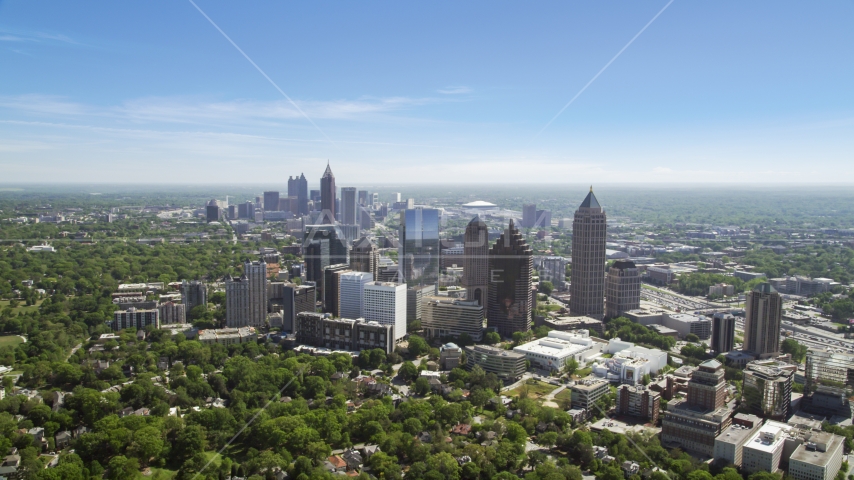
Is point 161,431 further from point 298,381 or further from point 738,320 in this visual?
point 738,320

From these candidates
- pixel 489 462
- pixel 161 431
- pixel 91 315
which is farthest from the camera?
pixel 91 315

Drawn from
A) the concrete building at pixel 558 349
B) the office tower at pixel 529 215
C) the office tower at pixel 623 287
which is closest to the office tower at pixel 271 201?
the office tower at pixel 529 215

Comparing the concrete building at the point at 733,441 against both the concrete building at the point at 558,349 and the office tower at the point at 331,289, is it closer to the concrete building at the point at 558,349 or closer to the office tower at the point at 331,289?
the concrete building at the point at 558,349

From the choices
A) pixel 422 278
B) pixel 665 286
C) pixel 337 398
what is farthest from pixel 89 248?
pixel 665 286

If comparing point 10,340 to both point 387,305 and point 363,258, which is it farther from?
point 363,258

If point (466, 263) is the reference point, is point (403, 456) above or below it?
below

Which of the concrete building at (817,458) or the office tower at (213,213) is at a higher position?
the office tower at (213,213)

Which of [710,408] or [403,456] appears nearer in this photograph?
[403,456]
